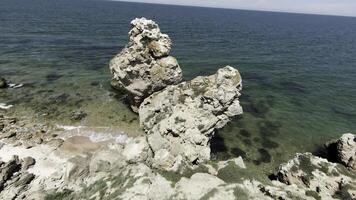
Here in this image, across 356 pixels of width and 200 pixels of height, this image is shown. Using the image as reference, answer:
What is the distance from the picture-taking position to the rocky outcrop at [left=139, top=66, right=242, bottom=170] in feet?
96.5

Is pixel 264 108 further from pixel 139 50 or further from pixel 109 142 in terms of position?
pixel 109 142

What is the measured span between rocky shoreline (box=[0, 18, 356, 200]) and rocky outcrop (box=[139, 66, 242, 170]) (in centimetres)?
11

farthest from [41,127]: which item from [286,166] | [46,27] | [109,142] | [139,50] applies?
[46,27]

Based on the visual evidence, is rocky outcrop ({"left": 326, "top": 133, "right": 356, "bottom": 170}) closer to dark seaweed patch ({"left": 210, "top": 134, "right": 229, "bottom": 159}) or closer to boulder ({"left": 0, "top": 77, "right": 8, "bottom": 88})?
dark seaweed patch ({"left": 210, "top": 134, "right": 229, "bottom": 159})

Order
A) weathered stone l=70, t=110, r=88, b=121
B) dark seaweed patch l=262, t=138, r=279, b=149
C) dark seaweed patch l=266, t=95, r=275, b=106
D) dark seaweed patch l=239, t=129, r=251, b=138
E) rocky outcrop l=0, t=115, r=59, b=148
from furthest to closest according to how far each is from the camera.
Result: 1. dark seaweed patch l=266, t=95, r=275, b=106
2. weathered stone l=70, t=110, r=88, b=121
3. dark seaweed patch l=239, t=129, r=251, b=138
4. dark seaweed patch l=262, t=138, r=279, b=149
5. rocky outcrop l=0, t=115, r=59, b=148

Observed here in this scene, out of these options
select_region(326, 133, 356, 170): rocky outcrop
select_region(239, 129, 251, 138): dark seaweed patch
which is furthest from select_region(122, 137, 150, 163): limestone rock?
select_region(326, 133, 356, 170): rocky outcrop

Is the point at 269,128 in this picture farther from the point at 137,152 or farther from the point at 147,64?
the point at 137,152

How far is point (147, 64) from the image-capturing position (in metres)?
38.2

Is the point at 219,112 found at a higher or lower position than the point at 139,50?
lower

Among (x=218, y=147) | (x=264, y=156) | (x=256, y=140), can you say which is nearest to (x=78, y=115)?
(x=218, y=147)

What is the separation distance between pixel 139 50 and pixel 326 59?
64.6 m

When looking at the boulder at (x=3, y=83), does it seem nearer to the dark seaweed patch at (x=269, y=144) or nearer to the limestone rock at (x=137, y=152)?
the limestone rock at (x=137, y=152)

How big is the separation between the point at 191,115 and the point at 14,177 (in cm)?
1812

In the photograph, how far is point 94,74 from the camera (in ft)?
187
